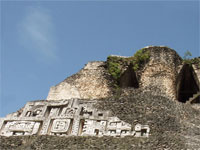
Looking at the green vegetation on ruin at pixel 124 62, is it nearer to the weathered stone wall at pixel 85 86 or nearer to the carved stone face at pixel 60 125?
the weathered stone wall at pixel 85 86

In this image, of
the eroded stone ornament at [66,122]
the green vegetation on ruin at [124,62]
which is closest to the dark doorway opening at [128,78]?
the green vegetation on ruin at [124,62]

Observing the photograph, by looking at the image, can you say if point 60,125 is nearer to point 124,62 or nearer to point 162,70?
point 162,70

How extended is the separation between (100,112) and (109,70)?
4598mm

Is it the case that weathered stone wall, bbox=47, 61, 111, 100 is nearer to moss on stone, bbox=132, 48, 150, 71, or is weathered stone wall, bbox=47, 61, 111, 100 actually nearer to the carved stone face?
moss on stone, bbox=132, 48, 150, 71

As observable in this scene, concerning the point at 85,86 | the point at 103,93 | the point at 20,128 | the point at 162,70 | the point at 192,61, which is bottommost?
the point at 20,128

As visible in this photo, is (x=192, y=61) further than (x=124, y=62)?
Yes

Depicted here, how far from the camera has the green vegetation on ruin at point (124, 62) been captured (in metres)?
13.3

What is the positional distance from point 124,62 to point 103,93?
2.15 metres

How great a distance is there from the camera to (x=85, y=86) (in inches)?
506

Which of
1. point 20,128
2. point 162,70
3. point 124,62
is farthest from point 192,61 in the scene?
point 20,128

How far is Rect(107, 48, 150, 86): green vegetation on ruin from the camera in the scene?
13.3m

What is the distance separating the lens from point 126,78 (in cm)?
1415

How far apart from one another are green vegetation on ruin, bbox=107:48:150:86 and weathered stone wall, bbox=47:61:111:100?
34cm

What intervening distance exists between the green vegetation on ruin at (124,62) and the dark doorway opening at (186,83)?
1802 mm
